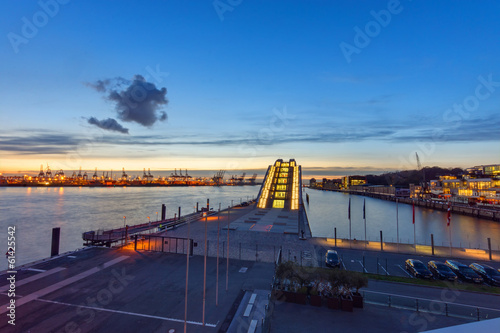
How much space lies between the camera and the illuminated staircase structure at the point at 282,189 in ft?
167

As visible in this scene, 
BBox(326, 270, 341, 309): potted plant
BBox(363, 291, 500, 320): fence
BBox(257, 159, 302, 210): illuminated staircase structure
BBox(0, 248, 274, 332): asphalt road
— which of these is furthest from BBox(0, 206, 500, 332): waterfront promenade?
BBox(257, 159, 302, 210): illuminated staircase structure

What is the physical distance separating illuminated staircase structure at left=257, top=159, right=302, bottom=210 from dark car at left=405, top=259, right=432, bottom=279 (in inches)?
1136

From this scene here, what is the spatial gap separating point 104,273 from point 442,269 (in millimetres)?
21671

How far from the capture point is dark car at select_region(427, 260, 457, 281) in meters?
16.6

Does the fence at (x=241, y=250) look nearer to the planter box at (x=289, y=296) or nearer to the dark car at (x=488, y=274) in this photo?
the planter box at (x=289, y=296)

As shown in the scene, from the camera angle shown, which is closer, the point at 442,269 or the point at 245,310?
the point at 245,310

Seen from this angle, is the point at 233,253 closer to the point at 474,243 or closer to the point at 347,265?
the point at 347,265

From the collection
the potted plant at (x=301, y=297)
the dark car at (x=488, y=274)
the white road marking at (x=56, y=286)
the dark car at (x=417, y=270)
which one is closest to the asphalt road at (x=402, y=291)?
the dark car at (x=417, y=270)

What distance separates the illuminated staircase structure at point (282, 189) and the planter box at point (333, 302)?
3553 centimetres

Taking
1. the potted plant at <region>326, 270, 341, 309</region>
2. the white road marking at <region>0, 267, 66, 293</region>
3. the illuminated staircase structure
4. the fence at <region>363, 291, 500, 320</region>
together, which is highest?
the illuminated staircase structure

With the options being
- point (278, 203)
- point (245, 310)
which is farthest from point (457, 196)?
point (245, 310)

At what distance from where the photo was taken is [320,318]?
35.8ft

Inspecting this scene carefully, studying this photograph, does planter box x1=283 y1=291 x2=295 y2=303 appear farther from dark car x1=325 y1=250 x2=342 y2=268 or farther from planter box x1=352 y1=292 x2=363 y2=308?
dark car x1=325 y1=250 x2=342 y2=268

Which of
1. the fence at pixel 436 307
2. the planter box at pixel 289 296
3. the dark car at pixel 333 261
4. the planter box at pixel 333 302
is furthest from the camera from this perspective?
the dark car at pixel 333 261
